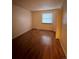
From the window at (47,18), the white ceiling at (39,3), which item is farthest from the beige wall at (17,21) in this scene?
the window at (47,18)

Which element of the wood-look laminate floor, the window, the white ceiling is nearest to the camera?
the wood-look laminate floor

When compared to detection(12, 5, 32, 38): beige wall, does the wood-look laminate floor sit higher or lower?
lower

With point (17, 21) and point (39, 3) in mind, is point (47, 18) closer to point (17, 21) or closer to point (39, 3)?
point (17, 21)

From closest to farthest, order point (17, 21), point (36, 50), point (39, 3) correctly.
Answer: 1. point (36, 50)
2. point (39, 3)
3. point (17, 21)

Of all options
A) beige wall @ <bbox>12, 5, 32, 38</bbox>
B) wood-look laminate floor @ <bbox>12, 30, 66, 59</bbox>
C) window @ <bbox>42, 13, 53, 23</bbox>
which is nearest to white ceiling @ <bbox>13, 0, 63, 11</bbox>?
beige wall @ <bbox>12, 5, 32, 38</bbox>

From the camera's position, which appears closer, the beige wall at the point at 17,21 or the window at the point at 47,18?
the beige wall at the point at 17,21

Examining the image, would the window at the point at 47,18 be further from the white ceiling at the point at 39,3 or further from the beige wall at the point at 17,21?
the white ceiling at the point at 39,3

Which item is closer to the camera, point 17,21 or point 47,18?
point 17,21

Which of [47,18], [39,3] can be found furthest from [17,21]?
[47,18]

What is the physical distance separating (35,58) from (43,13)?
7.59m

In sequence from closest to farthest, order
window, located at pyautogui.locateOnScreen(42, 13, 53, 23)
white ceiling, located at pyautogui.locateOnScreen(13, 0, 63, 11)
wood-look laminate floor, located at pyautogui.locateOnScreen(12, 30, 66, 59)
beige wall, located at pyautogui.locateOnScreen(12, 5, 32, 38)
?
wood-look laminate floor, located at pyautogui.locateOnScreen(12, 30, 66, 59) < white ceiling, located at pyautogui.locateOnScreen(13, 0, 63, 11) < beige wall, located at pyautogui.locateOnScreen(12, 5, 32, 38) < window, located at pyautogui.locateOnScreen(42, 13, 53, 23)

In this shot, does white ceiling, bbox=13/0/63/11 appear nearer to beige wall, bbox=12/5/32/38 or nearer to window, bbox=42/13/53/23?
beige wall, bbox=12/5/32/38

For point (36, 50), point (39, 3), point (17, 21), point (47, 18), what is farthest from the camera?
point (47, 18)
